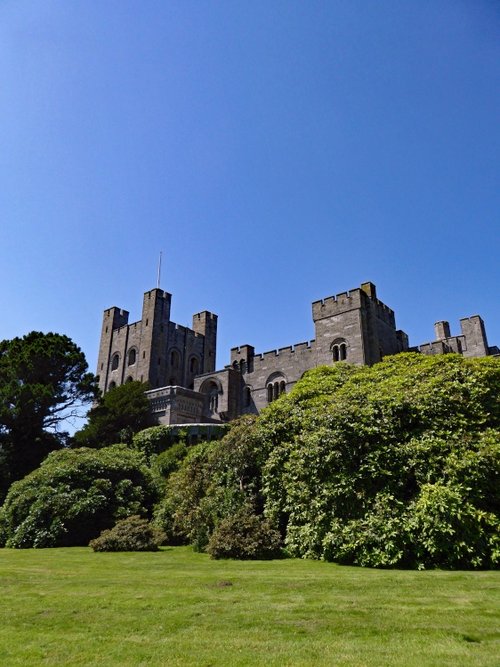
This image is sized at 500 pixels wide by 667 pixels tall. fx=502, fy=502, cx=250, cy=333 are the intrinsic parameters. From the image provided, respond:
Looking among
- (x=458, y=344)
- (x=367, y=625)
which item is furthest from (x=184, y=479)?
(x=458, y=344)

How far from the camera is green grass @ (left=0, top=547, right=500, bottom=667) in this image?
5051 mm

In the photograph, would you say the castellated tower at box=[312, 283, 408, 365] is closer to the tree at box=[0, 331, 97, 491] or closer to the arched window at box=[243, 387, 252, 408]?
the arched window at box=[243, 387, 252, 408]

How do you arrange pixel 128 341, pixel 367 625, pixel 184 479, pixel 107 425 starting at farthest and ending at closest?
1. pixel 128 341
2. pixel 107 425
3. pixel 184 479
4. pixel 367 625

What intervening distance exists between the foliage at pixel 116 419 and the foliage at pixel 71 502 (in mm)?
13644

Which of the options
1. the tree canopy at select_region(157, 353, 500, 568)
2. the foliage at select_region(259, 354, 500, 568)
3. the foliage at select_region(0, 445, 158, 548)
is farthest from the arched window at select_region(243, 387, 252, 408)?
the foliage at select_region(259, 354, 500, 568)

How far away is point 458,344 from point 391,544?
27273 millimetres

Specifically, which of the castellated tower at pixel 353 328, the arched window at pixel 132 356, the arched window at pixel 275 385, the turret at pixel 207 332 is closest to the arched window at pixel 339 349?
the castellated tower at pixel 353 328

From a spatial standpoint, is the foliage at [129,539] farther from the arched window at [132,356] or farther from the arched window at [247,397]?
the arched window at [132,356]

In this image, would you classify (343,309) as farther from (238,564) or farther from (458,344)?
(238,564)

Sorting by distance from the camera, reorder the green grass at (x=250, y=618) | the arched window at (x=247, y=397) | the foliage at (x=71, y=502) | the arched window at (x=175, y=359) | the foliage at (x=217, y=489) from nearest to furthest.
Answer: the green grass at (x=250, y=618) < the foliage at (x=217, y=489) < the foliage at (x=71, y=502) < the arched window at (x=247, y=397) < the arched window at (x=175, y=359)

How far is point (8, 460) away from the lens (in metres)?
27.8

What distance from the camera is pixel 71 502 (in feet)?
54.1

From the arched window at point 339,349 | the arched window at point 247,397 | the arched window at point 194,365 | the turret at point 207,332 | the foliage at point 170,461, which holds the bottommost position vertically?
the foliage at point 170,461

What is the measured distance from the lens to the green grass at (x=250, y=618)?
199 inches
